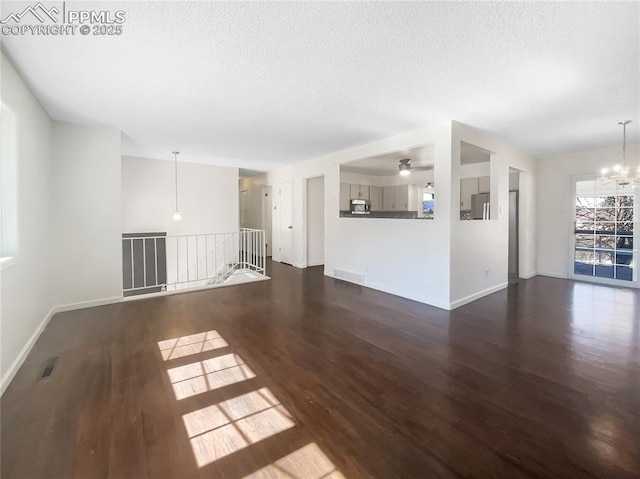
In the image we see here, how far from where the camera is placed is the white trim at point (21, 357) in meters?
2.04

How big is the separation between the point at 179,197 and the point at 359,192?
4444 millimetres

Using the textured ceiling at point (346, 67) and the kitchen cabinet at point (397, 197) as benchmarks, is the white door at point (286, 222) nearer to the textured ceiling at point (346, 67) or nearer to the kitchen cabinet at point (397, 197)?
the kitchen cabinet at point (397, 197)

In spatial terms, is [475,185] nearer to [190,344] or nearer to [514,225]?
[514,225]

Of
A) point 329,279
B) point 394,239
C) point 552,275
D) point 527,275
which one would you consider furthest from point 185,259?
point 552,275

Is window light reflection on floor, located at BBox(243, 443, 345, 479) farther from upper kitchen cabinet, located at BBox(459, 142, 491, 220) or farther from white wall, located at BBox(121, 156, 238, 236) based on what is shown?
white wall, located at BBox(121, 156, 238, 236)

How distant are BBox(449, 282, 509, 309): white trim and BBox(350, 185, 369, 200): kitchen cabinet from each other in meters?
3.89

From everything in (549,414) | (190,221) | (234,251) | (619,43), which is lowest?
(549,414)

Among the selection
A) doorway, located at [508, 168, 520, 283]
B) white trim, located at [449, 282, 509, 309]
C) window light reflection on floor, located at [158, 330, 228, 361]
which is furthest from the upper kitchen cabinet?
window light reflection on floor, located at [158, 330, 228, 361]

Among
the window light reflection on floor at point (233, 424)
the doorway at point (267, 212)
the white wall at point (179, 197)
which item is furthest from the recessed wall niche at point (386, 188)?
the window light reflection on floor at point (233, 424)

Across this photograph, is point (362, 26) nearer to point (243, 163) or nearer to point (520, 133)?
point (520, 133)

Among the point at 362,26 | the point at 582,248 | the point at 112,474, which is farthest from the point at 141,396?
the point at 582,248

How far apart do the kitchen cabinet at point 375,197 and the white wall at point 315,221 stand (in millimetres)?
1657

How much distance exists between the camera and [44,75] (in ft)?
8.05

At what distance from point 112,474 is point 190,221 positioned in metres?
5.89
